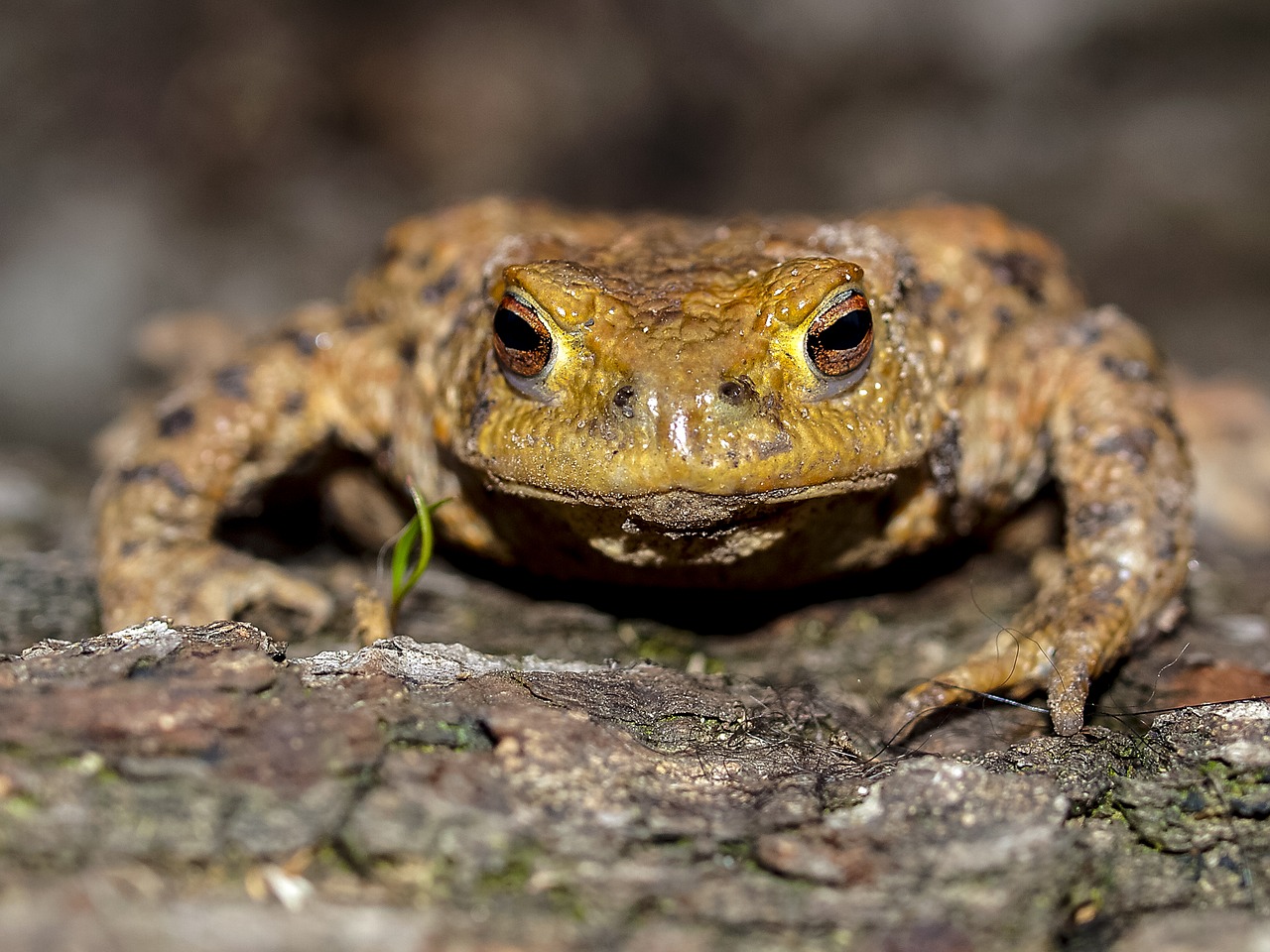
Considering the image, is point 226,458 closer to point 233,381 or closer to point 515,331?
point 233,381

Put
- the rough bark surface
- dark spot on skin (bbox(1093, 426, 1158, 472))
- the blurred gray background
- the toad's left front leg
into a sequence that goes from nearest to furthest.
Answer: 1. the rough bark surface
2. the toad's left front leg
3. dark spot on skin (bbox(1093, 426, 1158, 472))
4. the blurred gray background

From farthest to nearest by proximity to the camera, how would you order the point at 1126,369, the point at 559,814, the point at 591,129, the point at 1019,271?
the point at 591,129, the point at 1019,271, the point at 1126,369, the point at 559,814

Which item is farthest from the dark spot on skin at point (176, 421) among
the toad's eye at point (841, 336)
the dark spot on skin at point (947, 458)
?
the dark spot on skin at point (947, 458)

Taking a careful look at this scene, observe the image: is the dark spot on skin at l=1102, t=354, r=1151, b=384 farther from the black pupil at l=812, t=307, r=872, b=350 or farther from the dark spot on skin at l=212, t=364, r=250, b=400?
the dark spot on skin at l=212, t=364, r=250, b=400

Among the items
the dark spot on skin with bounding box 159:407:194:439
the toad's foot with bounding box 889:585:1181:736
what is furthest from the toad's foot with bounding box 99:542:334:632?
the toad's foot with bounding box 889:585:1181:736

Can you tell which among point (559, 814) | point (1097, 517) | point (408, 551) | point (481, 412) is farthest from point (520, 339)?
point (1097, 517)

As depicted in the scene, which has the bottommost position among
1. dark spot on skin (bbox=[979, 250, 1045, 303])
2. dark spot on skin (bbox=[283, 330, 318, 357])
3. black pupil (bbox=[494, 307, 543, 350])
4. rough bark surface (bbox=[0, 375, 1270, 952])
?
rough bark surface (bbox=[0, 375, 1270, 952])
